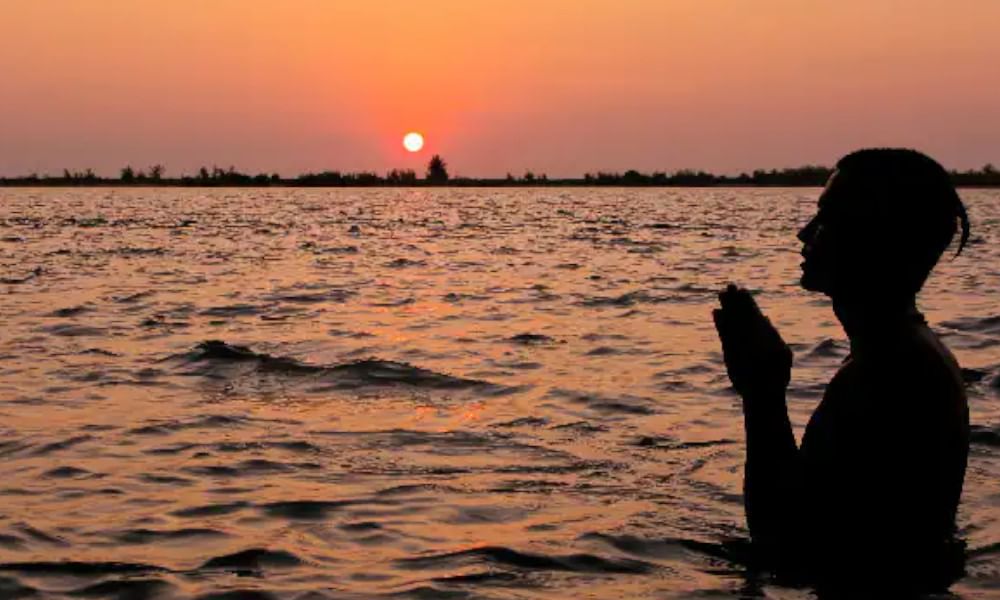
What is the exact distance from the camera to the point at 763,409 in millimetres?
3729

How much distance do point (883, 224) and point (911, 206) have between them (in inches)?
3.5

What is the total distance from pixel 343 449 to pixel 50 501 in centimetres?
189

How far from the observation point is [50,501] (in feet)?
21.6

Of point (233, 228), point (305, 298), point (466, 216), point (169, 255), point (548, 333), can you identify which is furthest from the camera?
point (466, 216)

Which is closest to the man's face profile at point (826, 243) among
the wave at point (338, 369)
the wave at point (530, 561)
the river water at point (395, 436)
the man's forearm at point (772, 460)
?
the man's forearm at point (772, 460)

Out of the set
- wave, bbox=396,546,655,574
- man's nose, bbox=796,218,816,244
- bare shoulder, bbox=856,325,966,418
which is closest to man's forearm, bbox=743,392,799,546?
bare shoulder, bbox=856,325,966,418

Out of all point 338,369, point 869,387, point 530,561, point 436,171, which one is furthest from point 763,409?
point 436,171

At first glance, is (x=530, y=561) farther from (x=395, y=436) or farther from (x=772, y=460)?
(x=395, y=436)

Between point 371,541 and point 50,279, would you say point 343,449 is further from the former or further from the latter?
point 50,279

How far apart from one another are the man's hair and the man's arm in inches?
16.3

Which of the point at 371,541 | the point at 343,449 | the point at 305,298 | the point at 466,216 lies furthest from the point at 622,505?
the point at 466,216

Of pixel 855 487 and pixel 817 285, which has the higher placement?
pixel 817 285

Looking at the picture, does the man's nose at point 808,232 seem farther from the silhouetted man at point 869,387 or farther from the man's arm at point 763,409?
the man's arm at point 763,409

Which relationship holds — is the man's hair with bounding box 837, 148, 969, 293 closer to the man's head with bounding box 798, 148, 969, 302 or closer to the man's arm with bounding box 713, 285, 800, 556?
the man's head with bounding box 798, 148, 969, 302
